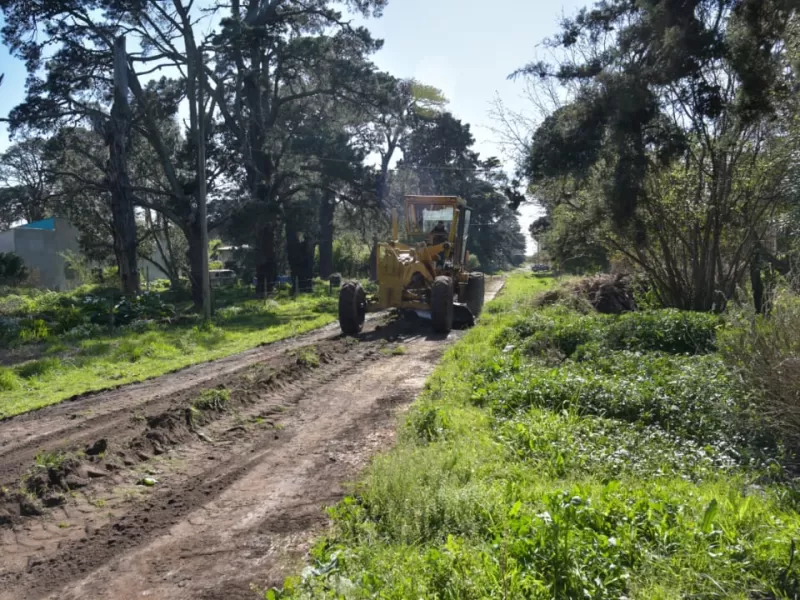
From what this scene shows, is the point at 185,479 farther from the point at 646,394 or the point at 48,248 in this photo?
the point at 48,248

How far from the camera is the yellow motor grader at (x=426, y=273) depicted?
15984mm

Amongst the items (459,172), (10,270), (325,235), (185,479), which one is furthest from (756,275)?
(459,172)

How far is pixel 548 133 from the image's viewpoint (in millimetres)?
16328

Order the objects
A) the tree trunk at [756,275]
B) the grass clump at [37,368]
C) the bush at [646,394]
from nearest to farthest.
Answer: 1. the bush at [646,394]
2. the grass clump at [37,368]
3. the tree trunk at [756,275]

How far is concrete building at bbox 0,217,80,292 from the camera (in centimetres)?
4286

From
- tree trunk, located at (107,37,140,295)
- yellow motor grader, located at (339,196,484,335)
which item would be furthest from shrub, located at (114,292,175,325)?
yellow motor grader, located at (339,196,484,335)

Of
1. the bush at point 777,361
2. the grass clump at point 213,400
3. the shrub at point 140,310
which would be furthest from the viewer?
the shrub at point 140,310

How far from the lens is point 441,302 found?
1534cm

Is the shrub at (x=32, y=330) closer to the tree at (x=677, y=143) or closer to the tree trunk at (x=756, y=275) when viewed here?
the tree at (x=677, y=143)

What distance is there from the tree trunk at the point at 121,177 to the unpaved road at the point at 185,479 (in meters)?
16.6

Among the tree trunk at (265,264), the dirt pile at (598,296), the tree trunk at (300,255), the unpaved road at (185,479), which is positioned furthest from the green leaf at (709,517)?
the tree trunk at (300,255)

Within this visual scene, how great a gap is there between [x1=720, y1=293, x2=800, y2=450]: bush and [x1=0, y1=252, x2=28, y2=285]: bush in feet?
128

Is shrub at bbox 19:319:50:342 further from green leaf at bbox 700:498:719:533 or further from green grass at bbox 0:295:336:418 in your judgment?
green leaf at bbox 700:498:719:533

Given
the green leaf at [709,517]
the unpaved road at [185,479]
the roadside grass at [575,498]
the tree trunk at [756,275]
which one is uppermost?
the tree trunk at [756,275]
